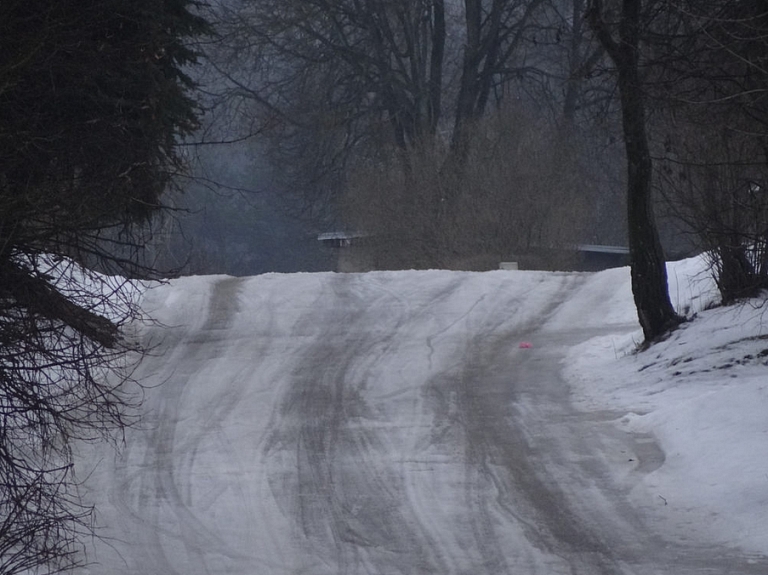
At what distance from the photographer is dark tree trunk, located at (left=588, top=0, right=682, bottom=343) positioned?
36.8ft

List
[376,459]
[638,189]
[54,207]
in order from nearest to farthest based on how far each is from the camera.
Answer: [54,207] → [376,459] → [638,189]

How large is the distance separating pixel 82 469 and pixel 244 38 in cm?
2238

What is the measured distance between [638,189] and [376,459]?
4.77 m

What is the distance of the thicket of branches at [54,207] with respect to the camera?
19.0ft

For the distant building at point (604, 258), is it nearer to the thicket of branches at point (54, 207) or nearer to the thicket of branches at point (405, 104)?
the thicket of branches at point (405, 104)

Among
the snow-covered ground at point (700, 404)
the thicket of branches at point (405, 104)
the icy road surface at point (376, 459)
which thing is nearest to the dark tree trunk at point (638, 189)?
the snow-covered ground at point (700, 404)

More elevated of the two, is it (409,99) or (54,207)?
(409,99)

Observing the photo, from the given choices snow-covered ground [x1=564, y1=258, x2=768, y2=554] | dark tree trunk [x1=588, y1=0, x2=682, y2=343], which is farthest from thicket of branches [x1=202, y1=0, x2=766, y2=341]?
snow-covered ground [x1=564, y1=258, x2=768, y2=554]

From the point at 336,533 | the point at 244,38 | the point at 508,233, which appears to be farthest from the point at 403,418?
the point at 244,38

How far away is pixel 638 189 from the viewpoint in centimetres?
1162

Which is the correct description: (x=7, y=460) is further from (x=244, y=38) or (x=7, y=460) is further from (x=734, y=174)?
(x=244, y=38)

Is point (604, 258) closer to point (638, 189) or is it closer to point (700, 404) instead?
point (638, 189)

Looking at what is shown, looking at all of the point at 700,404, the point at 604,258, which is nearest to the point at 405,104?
the point at 604,258

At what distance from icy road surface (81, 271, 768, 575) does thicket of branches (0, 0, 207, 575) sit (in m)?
0.94
